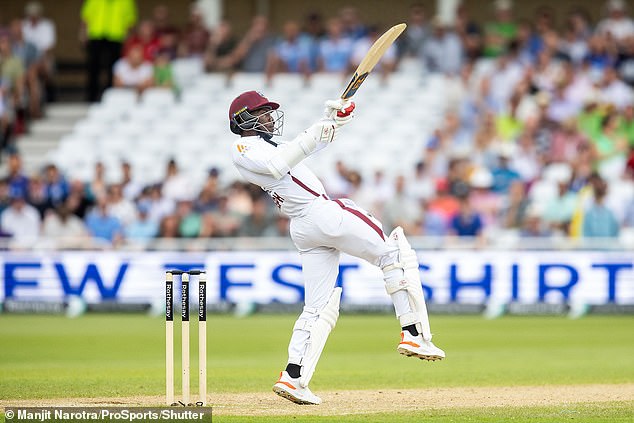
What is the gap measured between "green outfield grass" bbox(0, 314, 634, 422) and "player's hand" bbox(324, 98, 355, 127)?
2051 mm

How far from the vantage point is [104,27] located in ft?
69.4

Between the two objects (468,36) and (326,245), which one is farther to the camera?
(468,36)

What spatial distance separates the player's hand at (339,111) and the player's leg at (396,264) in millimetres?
615

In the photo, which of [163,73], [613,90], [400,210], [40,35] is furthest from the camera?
[40,35]

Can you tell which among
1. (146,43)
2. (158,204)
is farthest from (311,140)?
(146,43)

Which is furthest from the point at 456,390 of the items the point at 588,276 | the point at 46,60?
the point at 46,60

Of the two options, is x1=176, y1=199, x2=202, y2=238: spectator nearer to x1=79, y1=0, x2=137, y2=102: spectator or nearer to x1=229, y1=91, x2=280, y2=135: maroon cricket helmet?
x1=79, y1=0, x2=137, y2=102: spectator

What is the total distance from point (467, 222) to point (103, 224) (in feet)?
16.3

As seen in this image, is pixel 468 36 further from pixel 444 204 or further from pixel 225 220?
pixel 225 220

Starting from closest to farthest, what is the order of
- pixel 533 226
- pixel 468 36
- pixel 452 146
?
pixel 533 226
pixel 452 146
pixel 468 36

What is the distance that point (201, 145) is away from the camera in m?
20.1

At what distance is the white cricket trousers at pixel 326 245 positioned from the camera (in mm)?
8883

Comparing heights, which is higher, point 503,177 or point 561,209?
point 503,177

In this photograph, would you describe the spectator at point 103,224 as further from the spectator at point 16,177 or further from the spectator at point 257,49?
the spectator at point 257,49
